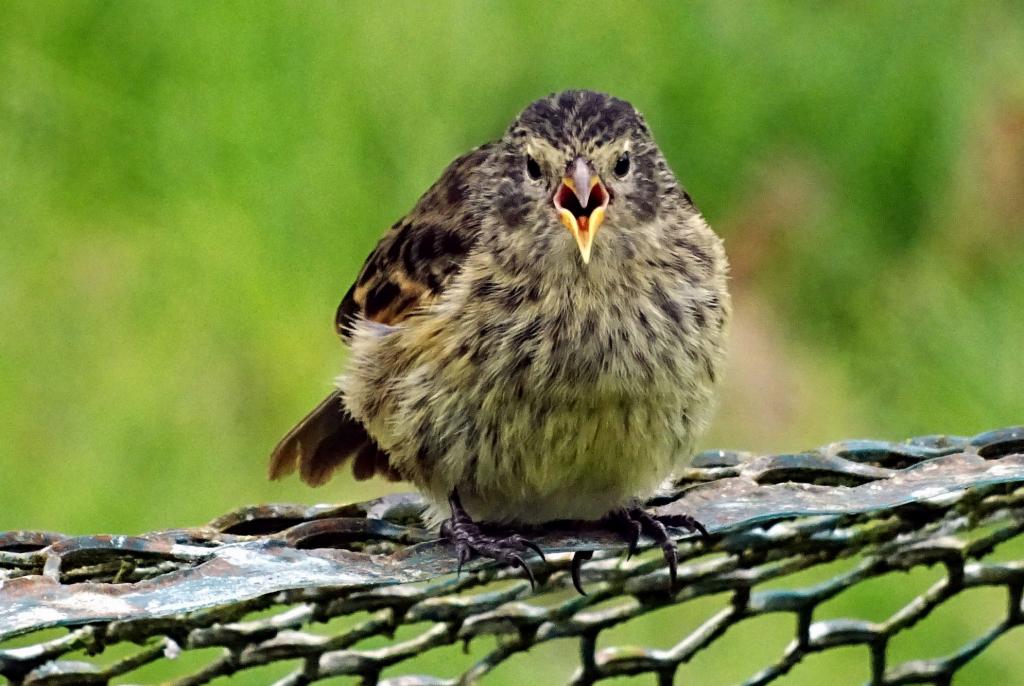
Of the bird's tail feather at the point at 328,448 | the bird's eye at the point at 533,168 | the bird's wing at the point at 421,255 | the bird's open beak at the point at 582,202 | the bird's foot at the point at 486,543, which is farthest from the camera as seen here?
the bird's tail feather at the point at 328,448

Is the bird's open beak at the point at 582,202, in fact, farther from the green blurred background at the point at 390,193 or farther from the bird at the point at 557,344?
the green blurred background at the point at 390,193

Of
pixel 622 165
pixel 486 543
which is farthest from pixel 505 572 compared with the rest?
pixel 622 165

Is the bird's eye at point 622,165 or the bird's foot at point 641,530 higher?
the bird's eye at point 622,165

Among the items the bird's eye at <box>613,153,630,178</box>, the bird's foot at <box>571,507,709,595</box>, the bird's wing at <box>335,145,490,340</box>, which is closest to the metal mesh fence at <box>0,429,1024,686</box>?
the bird's foot at <box>571,507,709,595</box>

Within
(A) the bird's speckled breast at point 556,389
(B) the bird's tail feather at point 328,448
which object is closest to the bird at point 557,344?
(A) the bird's speckled breast at point 556,389

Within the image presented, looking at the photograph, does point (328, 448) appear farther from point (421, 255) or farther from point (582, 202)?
point (582, 202)

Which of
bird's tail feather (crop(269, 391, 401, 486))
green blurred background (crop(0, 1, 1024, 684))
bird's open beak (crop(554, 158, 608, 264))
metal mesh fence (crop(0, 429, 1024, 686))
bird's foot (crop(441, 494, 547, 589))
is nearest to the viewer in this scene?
metal mesh fence (crop(0, 429, 1024, 686))

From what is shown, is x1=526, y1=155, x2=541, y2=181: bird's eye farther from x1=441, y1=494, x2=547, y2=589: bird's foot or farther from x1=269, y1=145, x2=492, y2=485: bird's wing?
x1=441, y1=494, x2=547, y2=589: bird's foot
